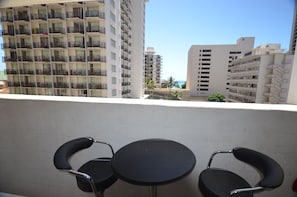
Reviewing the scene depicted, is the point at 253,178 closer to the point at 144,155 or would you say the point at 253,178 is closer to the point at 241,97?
the point at 144,155

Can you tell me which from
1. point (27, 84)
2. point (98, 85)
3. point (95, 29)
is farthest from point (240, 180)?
point (27, 84)

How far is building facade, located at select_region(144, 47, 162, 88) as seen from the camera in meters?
28.5

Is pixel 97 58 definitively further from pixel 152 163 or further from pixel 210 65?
pixel 152 163

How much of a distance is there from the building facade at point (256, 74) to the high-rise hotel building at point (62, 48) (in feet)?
46.4

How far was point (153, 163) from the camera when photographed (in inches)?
25.7

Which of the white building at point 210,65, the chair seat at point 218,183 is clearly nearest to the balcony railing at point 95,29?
the white building at point 210,65

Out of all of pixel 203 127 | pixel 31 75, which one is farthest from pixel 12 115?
pixel 31 75

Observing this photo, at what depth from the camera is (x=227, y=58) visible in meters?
19.2

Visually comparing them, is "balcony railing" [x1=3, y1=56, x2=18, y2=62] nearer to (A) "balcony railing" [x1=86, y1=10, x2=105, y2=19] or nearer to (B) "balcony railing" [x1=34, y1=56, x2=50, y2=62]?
(B) "balcony railing" [x1=34, y1=56, x2=50, y2=62]

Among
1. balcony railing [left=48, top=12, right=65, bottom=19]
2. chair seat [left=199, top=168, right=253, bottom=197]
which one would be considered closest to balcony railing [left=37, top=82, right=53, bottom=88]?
balcony railing [left=48, top=12, right=65, bottom=19]

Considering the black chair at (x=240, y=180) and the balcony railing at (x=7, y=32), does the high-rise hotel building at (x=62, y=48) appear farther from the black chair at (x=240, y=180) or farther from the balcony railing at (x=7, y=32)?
the black chair at (x=240, y=180)

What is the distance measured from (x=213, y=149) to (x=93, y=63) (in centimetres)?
1376

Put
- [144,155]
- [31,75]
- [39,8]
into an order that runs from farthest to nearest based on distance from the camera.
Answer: [31,75]
[39,8]
[144,155]

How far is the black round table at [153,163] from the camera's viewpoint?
0.56 m
